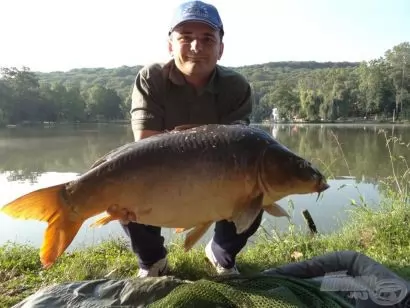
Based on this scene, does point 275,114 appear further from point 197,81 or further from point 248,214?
point 248,214

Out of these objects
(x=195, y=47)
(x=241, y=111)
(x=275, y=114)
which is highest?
(x=195, y=47)

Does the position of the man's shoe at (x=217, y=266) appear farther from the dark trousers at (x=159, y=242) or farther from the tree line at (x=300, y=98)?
the tree line at (x=300, y=98)

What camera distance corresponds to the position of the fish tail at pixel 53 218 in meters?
1.57

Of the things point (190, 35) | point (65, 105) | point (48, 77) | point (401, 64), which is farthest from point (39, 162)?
point (48, 77)

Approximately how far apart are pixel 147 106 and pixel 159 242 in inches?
30.5

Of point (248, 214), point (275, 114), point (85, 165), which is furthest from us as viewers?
point (275, 114)

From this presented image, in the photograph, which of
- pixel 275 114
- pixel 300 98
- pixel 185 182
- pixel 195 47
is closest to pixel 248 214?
pixel 185 182

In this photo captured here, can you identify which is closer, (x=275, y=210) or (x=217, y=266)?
(x=275, y=210)

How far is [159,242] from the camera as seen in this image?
2506mm

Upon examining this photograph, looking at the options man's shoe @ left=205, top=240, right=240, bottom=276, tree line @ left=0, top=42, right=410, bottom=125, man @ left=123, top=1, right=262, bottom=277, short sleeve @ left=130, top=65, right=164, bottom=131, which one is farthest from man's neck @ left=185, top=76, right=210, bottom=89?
tree line @ left=0, top=42, right=410, bottom=125

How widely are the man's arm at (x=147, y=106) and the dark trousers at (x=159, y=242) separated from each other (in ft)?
1.73

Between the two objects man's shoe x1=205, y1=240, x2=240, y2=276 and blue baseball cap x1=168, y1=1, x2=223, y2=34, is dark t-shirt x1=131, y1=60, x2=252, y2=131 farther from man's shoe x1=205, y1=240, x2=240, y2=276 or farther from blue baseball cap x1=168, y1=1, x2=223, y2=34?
man's shoe x1=205, y1=240, x2=240, y2=276

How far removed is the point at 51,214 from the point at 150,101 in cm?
92

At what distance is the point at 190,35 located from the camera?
211cm
